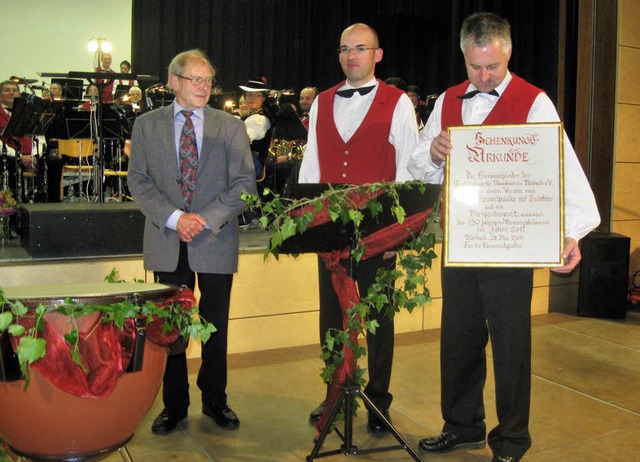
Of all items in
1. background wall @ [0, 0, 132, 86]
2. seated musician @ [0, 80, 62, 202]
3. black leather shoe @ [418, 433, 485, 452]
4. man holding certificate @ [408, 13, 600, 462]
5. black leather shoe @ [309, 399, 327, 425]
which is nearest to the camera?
man holding certificate @ [408, 13, 600, 462]

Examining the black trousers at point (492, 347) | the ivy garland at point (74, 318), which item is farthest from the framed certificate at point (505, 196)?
the ivy garland at point (74, 318)

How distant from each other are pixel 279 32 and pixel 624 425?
9.43 meters

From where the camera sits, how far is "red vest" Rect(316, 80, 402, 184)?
120 inches

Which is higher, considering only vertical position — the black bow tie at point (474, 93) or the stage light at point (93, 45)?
the stage light at point (93, 45)

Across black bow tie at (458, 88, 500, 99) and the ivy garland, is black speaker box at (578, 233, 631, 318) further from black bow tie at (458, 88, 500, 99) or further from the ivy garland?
the ivy garland

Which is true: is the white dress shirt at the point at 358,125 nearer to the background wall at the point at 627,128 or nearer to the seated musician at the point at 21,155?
the background wall at the point at 627,128

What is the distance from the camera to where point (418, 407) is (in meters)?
3.44

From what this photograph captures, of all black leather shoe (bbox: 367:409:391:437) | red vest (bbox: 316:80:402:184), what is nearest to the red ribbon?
black leather shoe (bbox: 367:409:391:437)

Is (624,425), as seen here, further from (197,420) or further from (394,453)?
(197,420)

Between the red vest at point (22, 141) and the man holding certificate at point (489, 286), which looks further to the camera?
the red vest at point (22, 141)

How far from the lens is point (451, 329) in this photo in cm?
279

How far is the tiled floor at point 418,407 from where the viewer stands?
290cm

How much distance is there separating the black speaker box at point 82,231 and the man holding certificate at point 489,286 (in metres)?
2.04

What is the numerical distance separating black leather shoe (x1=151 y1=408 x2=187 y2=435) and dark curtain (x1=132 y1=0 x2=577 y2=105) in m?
8.27
